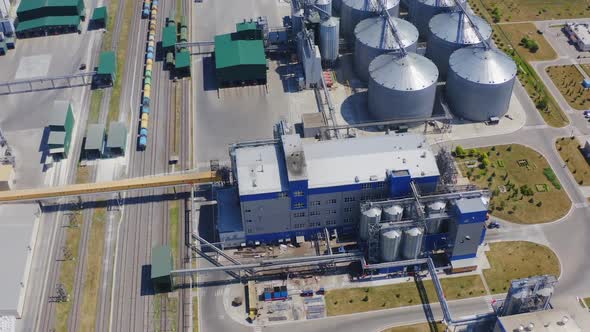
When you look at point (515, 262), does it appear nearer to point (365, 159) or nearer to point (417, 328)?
point (417, 328)

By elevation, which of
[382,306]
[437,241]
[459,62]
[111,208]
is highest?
[459,62]

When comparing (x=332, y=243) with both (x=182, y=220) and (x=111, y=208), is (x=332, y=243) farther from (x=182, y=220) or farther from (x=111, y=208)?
(x=111, y=208)

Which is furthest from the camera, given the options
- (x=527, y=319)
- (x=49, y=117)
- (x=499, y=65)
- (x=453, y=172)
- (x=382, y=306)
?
(x=49, y=117)

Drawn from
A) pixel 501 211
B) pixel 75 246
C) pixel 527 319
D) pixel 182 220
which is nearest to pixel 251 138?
pixel 182 220

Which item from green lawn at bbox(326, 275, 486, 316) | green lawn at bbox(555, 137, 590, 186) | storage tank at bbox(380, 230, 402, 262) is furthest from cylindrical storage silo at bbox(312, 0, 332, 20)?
green lawn at bbox(326, 275, 486, 316)

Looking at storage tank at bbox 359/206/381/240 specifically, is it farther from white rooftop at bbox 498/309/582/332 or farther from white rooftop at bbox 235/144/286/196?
white rooftop at bbox 498/309/582/332

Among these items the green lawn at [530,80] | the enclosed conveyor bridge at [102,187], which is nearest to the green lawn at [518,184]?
the green lawn at [530,80]
